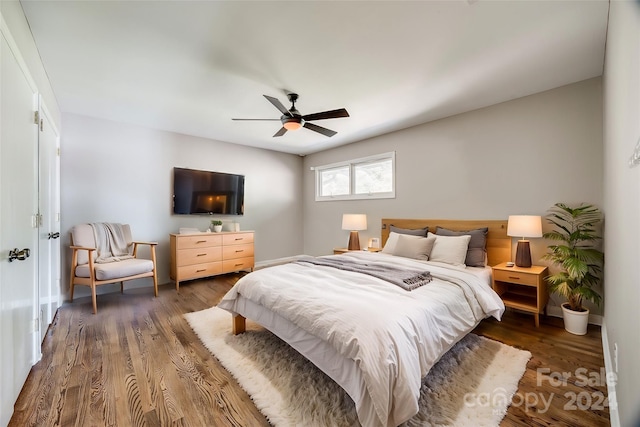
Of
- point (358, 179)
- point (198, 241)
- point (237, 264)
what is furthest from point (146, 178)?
point (358, 179)

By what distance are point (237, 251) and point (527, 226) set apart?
13.7 feet

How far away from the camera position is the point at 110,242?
11.8 ft

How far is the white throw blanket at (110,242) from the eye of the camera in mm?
3490

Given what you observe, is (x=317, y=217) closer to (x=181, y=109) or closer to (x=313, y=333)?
(x=181, y=109)

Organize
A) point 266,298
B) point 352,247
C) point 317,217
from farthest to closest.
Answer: point 317,217 → point 352,247 → point 266,298

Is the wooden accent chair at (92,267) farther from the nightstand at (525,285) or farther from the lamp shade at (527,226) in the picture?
the lamp shade at (527,226)

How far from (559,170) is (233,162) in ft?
15.9

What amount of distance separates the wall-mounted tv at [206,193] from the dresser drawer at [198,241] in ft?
1.83

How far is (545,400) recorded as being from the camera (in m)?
1.62

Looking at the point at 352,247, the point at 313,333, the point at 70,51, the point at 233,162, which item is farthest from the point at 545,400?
the point at 233,162

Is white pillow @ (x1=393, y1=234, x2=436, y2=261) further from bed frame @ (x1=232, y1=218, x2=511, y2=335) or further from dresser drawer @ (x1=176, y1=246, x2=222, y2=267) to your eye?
dresser drawer @ (x1=176, y1=246, x2=222, y2=267)

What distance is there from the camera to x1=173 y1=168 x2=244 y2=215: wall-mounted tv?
4387 mm

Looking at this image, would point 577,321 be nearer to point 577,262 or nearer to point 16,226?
point 577,262

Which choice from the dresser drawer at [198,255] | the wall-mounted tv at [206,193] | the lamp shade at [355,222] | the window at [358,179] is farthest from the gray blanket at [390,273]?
the wall-mounted tv at [206,193]
